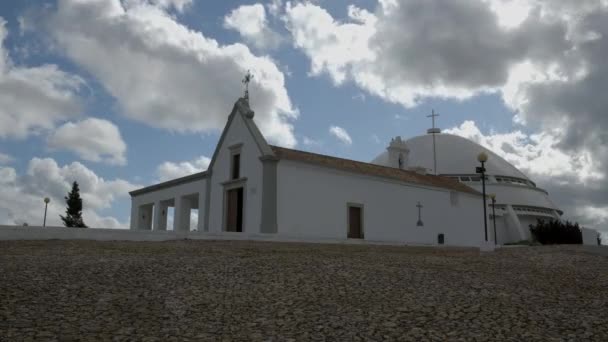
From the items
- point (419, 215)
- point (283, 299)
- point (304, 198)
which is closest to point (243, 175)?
point (304, 198)

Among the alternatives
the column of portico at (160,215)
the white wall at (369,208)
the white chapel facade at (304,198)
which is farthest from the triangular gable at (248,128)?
the column of portico at (160,215)

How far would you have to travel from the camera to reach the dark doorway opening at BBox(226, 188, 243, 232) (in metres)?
25.7

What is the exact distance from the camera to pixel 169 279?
9.29 meters

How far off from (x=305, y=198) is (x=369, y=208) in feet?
13.7

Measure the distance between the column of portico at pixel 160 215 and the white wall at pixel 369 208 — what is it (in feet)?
39.1

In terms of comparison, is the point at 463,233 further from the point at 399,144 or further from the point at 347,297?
the point at 347,297

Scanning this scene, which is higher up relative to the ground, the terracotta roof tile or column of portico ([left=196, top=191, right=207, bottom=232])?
the terracotta roof tile

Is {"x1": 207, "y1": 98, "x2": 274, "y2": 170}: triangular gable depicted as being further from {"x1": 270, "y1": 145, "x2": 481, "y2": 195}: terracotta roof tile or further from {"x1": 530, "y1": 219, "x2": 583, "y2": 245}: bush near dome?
{"x1": 530, "y1": 219, "x2": 583, "y2": 245}: bush near dome

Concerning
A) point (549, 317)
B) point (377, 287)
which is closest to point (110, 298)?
point (377, 287)

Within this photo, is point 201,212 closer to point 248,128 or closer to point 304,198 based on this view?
point 248,128

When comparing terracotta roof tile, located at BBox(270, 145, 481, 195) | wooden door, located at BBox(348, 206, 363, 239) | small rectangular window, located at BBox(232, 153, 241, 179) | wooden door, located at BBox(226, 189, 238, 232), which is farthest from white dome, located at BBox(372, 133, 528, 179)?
wooden door, located at BBox(226, 189, 238, 232)

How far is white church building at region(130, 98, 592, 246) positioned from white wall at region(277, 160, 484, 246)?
0.05 metres

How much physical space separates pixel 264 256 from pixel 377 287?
428cm

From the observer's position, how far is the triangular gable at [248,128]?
24688 mm
